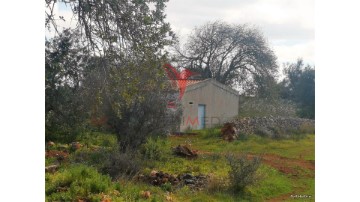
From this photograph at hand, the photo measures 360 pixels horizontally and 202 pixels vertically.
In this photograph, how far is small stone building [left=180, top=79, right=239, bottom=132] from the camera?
504 cm

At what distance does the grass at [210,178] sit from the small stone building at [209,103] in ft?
0.35

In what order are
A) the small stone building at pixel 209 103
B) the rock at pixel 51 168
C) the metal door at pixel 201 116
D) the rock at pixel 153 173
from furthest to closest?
the rock at pixel 153 173, the rock at pixel 51 168, the metal door at pixel 201 116, the small stone building at pixel 209 103

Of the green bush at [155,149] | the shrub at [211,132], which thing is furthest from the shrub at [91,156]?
the shrub at [211,132]

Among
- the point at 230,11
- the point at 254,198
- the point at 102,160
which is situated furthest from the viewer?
the point at 102,160

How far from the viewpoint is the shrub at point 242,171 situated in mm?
5273

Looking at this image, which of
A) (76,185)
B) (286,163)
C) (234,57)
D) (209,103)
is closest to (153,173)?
(76,185)

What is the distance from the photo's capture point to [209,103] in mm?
5105

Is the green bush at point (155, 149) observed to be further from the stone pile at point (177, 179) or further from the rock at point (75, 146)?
the rock at point (75, 146)

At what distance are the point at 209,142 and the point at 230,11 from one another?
123 centimetres

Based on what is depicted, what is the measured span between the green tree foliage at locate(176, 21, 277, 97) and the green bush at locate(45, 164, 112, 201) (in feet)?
4.43

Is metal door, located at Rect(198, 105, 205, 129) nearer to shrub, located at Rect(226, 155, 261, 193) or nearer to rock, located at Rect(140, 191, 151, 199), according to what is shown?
shrub, located at Rect(226, 155, 261, 193)
